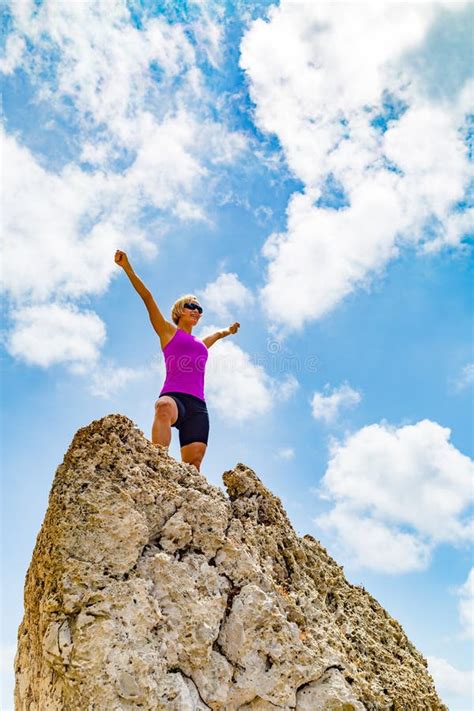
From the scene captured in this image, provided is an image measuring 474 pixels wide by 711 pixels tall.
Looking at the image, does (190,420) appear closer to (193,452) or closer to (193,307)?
(193,452)

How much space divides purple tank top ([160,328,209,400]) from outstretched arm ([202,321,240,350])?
0.84 m

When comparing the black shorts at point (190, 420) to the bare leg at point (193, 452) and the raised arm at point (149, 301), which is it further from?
the raised arm at point (149, 301)

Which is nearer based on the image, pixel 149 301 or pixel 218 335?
pixel 149 301

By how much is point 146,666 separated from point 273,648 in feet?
3.36

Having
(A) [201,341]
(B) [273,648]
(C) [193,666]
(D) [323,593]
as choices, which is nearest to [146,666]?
(C) [193,666]

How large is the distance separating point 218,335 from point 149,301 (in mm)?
1540

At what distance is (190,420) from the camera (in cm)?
704

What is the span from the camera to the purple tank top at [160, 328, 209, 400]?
284 inches

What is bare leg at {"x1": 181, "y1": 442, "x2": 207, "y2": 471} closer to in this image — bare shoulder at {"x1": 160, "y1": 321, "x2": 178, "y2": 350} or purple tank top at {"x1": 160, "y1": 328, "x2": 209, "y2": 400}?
purple tank top at {"x1": 160, "y1": 328, "x2": 209, "y2": 400}

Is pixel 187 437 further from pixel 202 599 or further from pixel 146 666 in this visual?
pixel 146 666

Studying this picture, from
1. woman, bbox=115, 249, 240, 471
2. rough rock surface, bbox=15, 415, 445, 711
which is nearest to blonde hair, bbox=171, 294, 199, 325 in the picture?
woman, bbox=115, 249, 240, 471

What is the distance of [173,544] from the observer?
15.4 ft

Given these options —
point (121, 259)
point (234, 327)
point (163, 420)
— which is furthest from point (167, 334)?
point (234, 327)

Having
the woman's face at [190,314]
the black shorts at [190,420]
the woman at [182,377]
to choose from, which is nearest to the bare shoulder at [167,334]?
the woman at [182,377]
